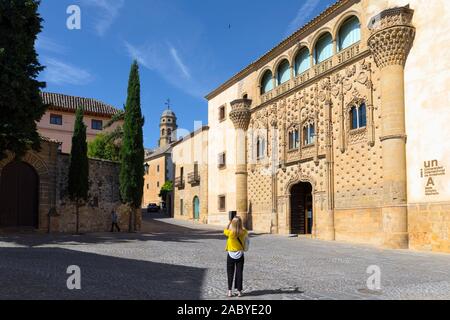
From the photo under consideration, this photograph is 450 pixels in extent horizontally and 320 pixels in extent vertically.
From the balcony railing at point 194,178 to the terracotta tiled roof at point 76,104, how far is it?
916cm

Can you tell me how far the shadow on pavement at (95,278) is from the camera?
7352 mm

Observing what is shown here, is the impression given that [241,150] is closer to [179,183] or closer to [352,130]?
[352,130]

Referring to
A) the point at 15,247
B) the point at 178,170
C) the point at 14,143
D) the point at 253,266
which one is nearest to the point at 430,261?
the point at 253,266

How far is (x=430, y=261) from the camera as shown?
43.7 feet

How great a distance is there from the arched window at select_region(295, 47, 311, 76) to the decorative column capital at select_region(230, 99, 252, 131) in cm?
485

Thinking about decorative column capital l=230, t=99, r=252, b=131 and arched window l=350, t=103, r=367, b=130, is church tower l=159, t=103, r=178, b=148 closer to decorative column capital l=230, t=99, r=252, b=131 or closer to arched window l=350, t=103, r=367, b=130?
decorative column capital l=230, t=99, r=252, b=131

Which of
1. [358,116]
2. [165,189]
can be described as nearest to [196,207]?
[165,189]

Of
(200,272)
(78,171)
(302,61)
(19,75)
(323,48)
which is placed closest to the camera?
(200,272)

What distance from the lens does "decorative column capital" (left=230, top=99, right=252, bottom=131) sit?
28.8 metres

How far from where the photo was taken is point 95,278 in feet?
29.3

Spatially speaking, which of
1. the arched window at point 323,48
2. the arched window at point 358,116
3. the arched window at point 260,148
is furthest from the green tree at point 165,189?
the arched window at point 358,116

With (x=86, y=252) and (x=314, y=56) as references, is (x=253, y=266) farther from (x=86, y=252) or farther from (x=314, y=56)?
(x=314, y=56)

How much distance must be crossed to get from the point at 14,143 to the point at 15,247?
17.1 feet

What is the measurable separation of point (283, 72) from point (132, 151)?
9.83 m
